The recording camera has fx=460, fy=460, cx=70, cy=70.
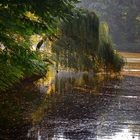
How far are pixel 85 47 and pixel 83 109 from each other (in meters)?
11.1

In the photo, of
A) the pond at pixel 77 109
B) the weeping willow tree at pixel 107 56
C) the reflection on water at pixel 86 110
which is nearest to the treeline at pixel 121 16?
the weeping willow tree at pixel 107 56

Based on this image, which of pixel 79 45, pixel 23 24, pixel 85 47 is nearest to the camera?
pixel 23 24

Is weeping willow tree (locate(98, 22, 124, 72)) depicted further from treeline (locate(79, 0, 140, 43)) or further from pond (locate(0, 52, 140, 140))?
treeline (locate(79, 0, 140, 43))

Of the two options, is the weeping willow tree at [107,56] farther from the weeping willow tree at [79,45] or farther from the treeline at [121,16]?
the treeline at [121,16]

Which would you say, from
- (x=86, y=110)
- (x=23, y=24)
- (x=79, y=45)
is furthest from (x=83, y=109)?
(x=79, y=45)

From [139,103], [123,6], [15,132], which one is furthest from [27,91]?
[123,6]

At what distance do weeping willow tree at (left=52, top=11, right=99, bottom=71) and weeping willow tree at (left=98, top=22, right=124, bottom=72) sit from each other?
646 millimetres

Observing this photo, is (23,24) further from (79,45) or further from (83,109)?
(79,45)

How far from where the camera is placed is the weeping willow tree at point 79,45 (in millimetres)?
25031

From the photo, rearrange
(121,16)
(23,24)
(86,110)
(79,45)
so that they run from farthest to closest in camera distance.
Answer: (121,16) < (79,45) < (86,110) < (23,24)

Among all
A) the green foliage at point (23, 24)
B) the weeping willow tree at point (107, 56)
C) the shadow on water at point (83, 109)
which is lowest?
the shadow on water at point (83, 109)

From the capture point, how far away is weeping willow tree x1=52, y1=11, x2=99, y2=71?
82.1ft

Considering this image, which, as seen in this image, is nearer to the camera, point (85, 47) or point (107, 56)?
point (85, 47)

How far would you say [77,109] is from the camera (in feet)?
49.4
